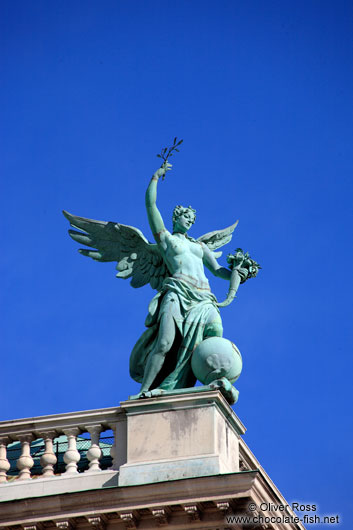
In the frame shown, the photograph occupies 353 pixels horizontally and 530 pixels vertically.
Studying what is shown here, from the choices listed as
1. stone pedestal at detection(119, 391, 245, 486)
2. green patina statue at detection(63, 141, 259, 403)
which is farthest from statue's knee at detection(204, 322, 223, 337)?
stone pedestal at detection(119, 391, 245, 486)

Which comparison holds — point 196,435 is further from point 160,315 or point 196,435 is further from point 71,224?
point 71,224

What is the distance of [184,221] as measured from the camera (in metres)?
24.0

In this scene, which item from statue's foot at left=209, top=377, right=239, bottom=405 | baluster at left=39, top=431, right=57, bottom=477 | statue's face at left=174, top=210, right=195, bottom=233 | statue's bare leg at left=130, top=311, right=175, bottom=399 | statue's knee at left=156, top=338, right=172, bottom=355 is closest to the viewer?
baluster at left=39, top=431, right=57, bottom=477

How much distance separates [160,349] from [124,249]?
247cm

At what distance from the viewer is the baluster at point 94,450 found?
21266 millimetres

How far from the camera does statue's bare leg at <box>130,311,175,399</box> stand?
22.2 m

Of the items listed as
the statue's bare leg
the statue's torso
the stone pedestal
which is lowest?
the stone pedestal

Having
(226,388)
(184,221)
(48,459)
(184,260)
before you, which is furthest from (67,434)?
(184,221)

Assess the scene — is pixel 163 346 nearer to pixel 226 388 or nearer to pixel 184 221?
pixel 226 388

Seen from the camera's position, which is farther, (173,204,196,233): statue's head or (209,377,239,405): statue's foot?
(173,204,196,233): statue's head

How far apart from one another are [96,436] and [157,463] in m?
1.17

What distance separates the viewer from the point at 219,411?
21.3 metres

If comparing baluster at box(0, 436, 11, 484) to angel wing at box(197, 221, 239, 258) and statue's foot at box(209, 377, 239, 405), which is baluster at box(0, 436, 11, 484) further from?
angel wing at box(197, 221, 239, 258)

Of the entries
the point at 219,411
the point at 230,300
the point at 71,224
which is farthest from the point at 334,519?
the point at 71,224
